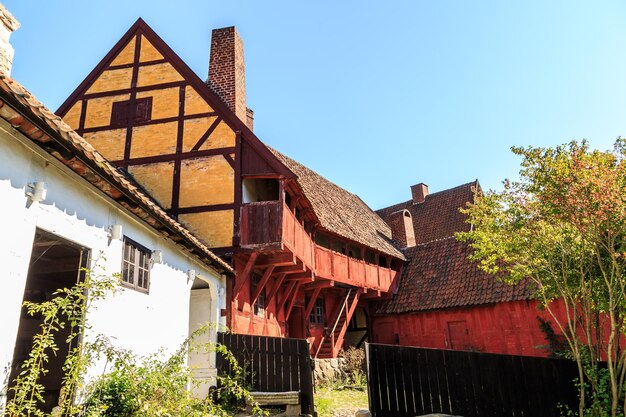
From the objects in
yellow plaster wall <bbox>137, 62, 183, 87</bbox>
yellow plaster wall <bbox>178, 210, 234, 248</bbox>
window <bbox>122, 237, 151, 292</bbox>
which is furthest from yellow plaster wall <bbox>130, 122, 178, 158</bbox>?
window <bbox>122, 237, 151, 292</bbox>

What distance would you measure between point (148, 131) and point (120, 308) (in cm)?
727

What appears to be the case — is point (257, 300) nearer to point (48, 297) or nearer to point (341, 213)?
point (48, 297)

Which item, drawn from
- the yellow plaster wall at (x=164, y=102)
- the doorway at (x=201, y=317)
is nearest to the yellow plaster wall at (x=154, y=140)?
the yellow plaster wall at (x=164, y=102)

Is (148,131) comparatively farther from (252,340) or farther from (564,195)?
(564,195)

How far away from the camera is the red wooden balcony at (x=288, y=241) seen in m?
11.2

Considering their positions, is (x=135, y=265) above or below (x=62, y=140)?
below

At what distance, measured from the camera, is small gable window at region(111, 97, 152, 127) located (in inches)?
504

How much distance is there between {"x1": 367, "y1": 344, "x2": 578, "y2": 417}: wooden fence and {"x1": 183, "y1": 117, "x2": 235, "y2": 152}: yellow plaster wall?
6.73 meters

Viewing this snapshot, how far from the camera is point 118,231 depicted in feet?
22.1

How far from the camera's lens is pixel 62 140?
16.1ft

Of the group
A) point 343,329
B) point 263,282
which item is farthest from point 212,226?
point 343,329

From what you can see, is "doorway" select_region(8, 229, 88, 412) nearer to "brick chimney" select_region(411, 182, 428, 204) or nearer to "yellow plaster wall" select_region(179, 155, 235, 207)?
"yellow plaster wall" select_region(179, 155, 235, 207)

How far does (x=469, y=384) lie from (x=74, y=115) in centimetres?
1255

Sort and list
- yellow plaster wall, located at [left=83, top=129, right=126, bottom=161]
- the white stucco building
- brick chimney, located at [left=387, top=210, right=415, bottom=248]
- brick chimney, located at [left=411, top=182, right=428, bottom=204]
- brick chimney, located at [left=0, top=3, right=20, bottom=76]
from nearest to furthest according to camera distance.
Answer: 1. the white stucco building
2. brick chimney, located at [left=0, top=3, right=20, bottom=76]
3. yellow plaster wall, located at [left=83, top=129, right=126, bottom=161]
4. brick chimney, located at [left=387, top=210, right=415, bottom=248]
5. brick chimney, located at [left=411, top=182, right=428, bottom=204]
